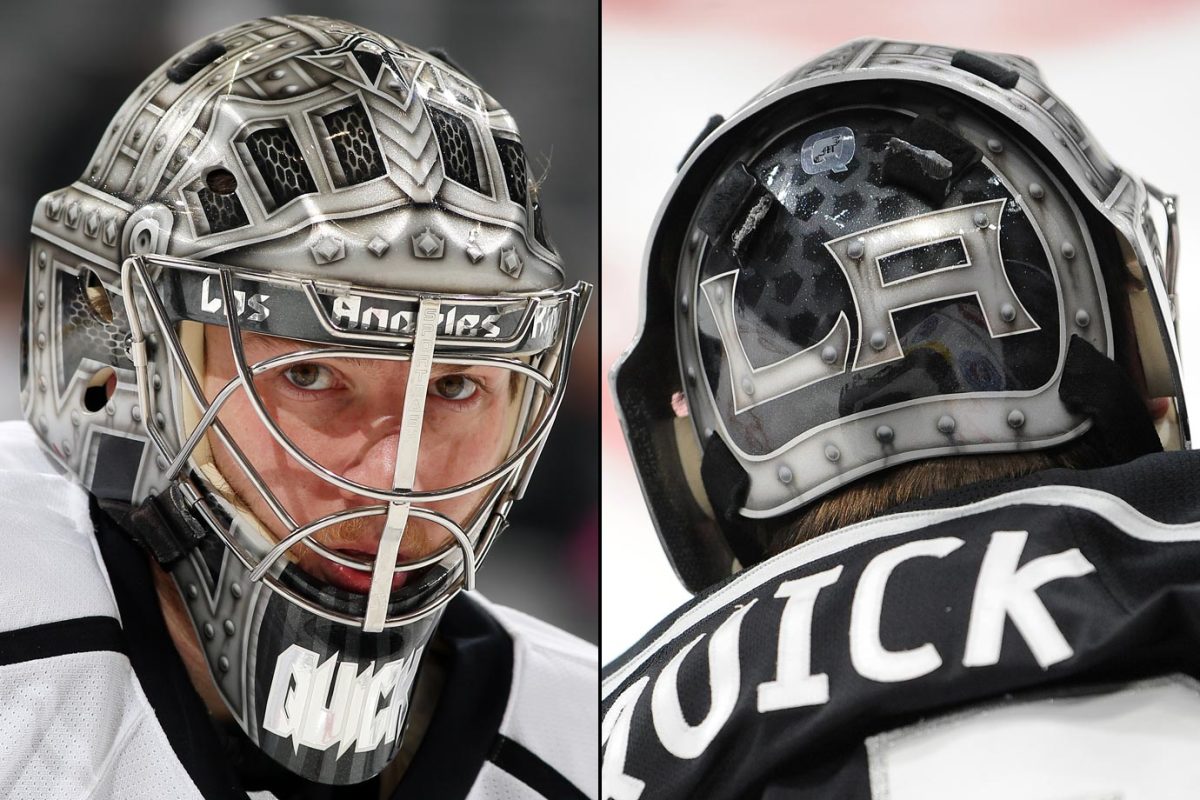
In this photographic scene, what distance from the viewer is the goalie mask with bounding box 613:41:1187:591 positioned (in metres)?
1.11

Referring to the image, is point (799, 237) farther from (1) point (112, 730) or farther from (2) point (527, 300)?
Answer: (1) point (112, 730)

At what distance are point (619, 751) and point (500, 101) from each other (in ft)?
2.38

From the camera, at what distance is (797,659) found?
924mm

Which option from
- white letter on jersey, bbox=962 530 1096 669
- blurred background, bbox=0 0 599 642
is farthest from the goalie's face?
white letter on jersey, bbox=962 530 1096 669

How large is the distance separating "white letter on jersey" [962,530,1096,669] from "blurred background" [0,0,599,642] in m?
0.55

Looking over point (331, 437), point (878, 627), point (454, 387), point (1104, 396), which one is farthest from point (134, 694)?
point (1104, 396)

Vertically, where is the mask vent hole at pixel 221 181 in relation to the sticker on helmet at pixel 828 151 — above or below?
below

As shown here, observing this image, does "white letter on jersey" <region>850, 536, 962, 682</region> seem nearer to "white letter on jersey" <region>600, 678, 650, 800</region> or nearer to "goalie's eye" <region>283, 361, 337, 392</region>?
"white letter on jersey" <region>600, 678, 650, 800</region>

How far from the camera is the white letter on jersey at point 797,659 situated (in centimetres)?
90

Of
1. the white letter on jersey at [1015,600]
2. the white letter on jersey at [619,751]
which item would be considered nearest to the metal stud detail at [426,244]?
the white letter on jersey at [619,751]

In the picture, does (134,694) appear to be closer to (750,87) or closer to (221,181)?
(221,181)

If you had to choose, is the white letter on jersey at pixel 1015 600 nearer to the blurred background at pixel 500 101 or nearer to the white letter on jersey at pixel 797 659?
the white letter on jersey at pixel 797 659

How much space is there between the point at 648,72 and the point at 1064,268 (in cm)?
61

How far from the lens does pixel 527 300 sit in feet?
3.59
